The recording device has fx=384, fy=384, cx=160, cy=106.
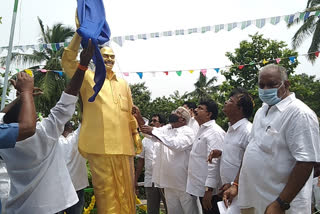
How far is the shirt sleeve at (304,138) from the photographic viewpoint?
2.49 metres

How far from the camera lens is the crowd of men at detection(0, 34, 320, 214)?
256cm

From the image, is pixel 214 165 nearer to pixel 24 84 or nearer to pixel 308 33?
pixel 24 84

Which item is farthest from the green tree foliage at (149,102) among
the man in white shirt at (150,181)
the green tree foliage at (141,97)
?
the man in white shirt at (150,181)

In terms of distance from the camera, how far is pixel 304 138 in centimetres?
252

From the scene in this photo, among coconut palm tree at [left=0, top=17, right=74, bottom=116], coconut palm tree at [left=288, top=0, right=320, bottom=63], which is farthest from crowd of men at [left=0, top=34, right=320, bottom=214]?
coconut palm tree at [left=288, top=0, right=320, bottom=63]

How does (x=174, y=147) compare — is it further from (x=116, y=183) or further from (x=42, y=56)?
(x=42, y=56)

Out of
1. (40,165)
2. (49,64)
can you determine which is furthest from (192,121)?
(49,64)

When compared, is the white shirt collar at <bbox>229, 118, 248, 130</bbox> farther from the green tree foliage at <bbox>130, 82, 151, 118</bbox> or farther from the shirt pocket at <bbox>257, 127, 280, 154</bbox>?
the green tree foliage at <bbox>130, 82, 151, 118</bbox>

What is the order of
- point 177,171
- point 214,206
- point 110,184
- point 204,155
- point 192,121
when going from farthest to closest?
point 192,121
point 177,171
point 204,155
point 214,206
point 110,184

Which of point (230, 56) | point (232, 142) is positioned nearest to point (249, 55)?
point (230, 56)

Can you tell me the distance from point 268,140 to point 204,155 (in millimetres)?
1977

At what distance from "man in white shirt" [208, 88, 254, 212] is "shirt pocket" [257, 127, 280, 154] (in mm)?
973

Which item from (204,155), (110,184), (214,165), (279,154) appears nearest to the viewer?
(279,154)

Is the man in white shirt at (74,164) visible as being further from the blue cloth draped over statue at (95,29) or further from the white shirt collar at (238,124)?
the white shirt collar at (238,124)
